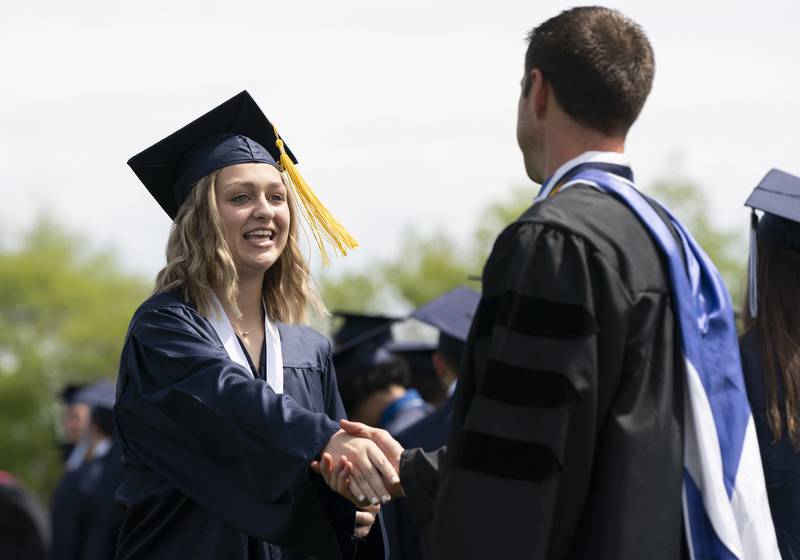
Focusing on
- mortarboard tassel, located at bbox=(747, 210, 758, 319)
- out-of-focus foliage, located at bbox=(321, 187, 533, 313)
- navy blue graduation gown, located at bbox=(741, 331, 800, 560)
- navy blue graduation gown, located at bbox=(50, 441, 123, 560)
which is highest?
mortarboard tassel, located at bbox=(747, 210, 758, 319)

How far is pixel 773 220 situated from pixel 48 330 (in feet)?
120

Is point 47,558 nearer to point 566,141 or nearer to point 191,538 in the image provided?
point 191,538

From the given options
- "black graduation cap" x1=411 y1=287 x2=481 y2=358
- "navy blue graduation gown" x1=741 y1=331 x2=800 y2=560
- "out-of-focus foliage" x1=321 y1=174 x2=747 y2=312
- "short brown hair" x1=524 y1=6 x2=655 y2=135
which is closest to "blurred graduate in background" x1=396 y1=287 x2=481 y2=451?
"black graduation cap" x1=411 y1=287 x2=481 y2=358

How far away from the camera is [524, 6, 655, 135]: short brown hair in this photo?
2.99 metres

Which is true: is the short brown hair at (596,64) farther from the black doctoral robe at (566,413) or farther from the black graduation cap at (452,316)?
the black graduation cap at (452,316)

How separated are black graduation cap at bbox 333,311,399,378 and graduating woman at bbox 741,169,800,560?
153 inches

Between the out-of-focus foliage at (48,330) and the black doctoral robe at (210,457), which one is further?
the out-of-focus foliage at (48,330)

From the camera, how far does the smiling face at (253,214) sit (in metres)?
4.34

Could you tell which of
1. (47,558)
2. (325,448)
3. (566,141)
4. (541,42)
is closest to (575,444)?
(566,141)

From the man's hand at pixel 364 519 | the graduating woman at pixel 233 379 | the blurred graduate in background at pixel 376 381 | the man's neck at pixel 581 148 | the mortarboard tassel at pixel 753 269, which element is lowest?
the blurred graduate in background at pixel 376 381

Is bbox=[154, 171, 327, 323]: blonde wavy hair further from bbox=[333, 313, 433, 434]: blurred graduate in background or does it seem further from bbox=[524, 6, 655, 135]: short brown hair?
bbox=[333, 313, 433, 434]: blurred graduate in background

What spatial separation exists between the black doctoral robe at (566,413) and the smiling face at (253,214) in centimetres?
157

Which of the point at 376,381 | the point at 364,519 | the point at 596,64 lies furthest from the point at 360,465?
the point at 376,381

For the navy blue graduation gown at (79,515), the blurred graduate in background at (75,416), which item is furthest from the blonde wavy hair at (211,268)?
the blurred graduate in background at (75,416)
